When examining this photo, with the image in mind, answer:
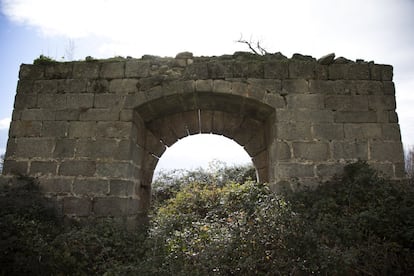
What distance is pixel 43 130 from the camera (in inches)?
200

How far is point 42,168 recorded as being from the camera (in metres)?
4.91

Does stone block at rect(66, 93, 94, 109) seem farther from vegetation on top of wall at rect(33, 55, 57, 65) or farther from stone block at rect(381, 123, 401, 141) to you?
stone block at rect(381, 123, 401, 141)

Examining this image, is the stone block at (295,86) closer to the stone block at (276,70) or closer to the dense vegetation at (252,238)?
the stone block at (276,70)

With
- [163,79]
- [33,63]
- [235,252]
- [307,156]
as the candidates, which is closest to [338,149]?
[307,156]

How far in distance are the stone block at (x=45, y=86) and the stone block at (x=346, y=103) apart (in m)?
4.46

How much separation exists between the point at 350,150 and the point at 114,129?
3.68 metres

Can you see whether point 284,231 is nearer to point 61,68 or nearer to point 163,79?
point 163,79

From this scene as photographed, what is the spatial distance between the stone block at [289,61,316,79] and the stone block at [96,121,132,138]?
109 inches

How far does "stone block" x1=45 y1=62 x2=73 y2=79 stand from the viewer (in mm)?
5328

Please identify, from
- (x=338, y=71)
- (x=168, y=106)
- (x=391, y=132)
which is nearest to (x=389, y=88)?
(x=391, y=132)

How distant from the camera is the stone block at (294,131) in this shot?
4.89 metres

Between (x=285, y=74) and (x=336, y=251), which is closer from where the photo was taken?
(x=336, y=251)

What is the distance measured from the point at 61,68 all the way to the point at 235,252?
4.17 meters

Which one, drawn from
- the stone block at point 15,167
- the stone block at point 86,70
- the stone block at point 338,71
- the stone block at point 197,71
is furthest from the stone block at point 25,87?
the stone block at point 338,71
